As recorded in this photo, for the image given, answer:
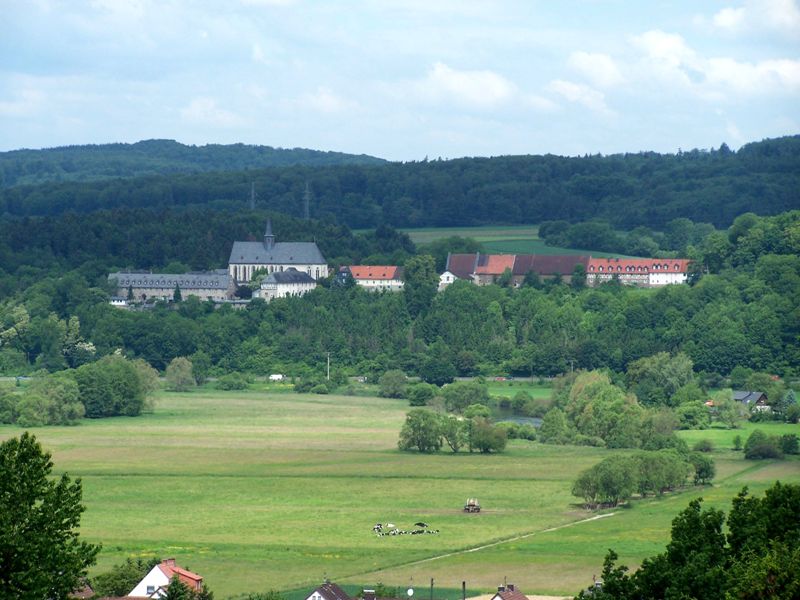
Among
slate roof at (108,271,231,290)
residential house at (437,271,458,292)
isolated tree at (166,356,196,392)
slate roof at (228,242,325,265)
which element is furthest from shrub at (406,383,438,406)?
slate roof at (228,242,325,265)

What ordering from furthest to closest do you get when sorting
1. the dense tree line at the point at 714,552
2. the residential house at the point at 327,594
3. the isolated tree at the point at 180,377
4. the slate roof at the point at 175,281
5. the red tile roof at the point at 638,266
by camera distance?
1. the red tile roof at the point at 638,266
2. the slate roof at the point at 175,281
3. the isolated tree at the point at 180,377
4. the residential house at the point at 327,594
5. the dense tree line at the point at 714,552

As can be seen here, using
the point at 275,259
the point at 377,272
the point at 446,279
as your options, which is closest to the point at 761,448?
the point at 446,279

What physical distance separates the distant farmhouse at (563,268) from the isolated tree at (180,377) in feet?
149

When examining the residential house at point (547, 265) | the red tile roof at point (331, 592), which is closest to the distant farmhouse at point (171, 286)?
the residential house at point (547, 265)

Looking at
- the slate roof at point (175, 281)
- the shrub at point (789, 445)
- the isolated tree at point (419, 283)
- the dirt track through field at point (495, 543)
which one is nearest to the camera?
the dirt track through field at point (495, 543)

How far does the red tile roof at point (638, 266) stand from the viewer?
187 m

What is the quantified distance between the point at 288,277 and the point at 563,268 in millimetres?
25919

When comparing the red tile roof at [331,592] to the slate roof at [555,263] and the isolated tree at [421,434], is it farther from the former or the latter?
the slate roof at [555,263]

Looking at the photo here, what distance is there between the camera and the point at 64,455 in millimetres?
97188

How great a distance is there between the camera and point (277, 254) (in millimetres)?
193500

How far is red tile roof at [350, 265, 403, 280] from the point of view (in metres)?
186

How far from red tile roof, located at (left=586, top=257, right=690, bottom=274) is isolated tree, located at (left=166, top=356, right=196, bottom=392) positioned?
5423cm

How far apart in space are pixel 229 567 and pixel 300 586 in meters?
5.03

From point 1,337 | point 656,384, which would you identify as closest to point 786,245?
point 656,384
